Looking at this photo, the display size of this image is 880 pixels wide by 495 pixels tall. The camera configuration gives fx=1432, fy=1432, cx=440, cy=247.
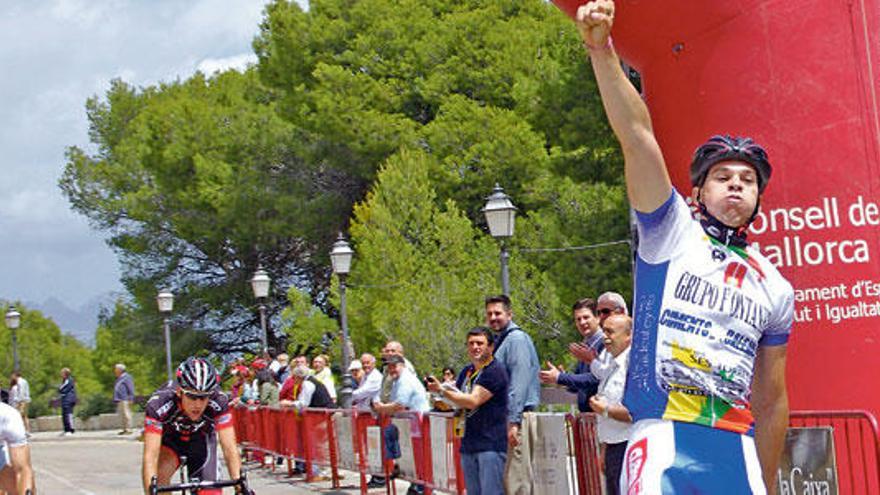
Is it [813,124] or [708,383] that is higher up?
[813,124]

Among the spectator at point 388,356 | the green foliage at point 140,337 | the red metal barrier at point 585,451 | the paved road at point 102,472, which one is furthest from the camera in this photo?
the green foliage at point 140,337

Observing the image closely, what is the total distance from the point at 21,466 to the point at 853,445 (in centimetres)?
465

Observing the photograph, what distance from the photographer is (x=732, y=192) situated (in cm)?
430

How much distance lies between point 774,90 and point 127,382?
33603 millimetres

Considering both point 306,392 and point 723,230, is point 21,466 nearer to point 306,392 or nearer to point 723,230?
point 723,230

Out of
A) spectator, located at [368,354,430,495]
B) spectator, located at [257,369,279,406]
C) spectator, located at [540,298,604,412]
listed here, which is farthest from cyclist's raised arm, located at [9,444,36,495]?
spectator, located at [257,369,279,406]

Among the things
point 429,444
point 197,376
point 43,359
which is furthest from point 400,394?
point 43,359

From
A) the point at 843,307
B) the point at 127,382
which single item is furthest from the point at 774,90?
the point at 127,382

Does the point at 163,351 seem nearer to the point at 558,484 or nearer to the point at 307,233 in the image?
the point at 307,233

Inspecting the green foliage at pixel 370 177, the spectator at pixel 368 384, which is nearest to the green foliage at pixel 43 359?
the green foliage at pixel 370 177

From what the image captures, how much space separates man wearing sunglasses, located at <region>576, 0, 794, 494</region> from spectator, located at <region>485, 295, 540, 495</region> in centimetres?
629

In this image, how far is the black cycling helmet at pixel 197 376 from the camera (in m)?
8.13

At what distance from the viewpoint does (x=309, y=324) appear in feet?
150

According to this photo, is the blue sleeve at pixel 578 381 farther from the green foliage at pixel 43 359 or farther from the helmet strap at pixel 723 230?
the green foliage at pixel 43 359
